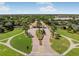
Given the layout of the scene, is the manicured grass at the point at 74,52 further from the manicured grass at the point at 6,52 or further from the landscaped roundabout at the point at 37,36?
the manicured grass at the point at 6,52

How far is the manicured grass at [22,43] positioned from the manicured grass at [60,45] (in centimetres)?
19

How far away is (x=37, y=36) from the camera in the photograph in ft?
5.89

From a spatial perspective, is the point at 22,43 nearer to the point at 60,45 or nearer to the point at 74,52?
the point at 60,45

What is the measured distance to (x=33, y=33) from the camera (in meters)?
1.79

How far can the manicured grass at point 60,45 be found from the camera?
1768 mm

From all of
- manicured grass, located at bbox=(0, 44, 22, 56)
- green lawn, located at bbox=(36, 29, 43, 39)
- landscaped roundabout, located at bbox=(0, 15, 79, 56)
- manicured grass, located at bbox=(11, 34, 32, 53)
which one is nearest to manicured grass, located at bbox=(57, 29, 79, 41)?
landscaped roundabout, located at bbox=(0, 15, 79, 56)

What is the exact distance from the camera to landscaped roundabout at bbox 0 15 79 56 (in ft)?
5.81

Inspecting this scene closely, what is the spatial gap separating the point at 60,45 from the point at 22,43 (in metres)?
0.31

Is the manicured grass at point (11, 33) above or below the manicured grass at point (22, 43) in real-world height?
above

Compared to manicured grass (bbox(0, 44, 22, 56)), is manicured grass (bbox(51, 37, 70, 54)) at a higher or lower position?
higher

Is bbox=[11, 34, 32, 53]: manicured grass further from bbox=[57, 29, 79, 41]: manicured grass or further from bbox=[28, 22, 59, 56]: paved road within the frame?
bbox=[57, 29, 79, 41]: manicured grass

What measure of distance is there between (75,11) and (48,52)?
40cm

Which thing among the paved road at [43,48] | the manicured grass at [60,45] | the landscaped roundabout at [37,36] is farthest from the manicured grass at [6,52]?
the manicured grass at [60,45]

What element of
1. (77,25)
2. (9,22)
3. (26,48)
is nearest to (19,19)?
(9,22)
